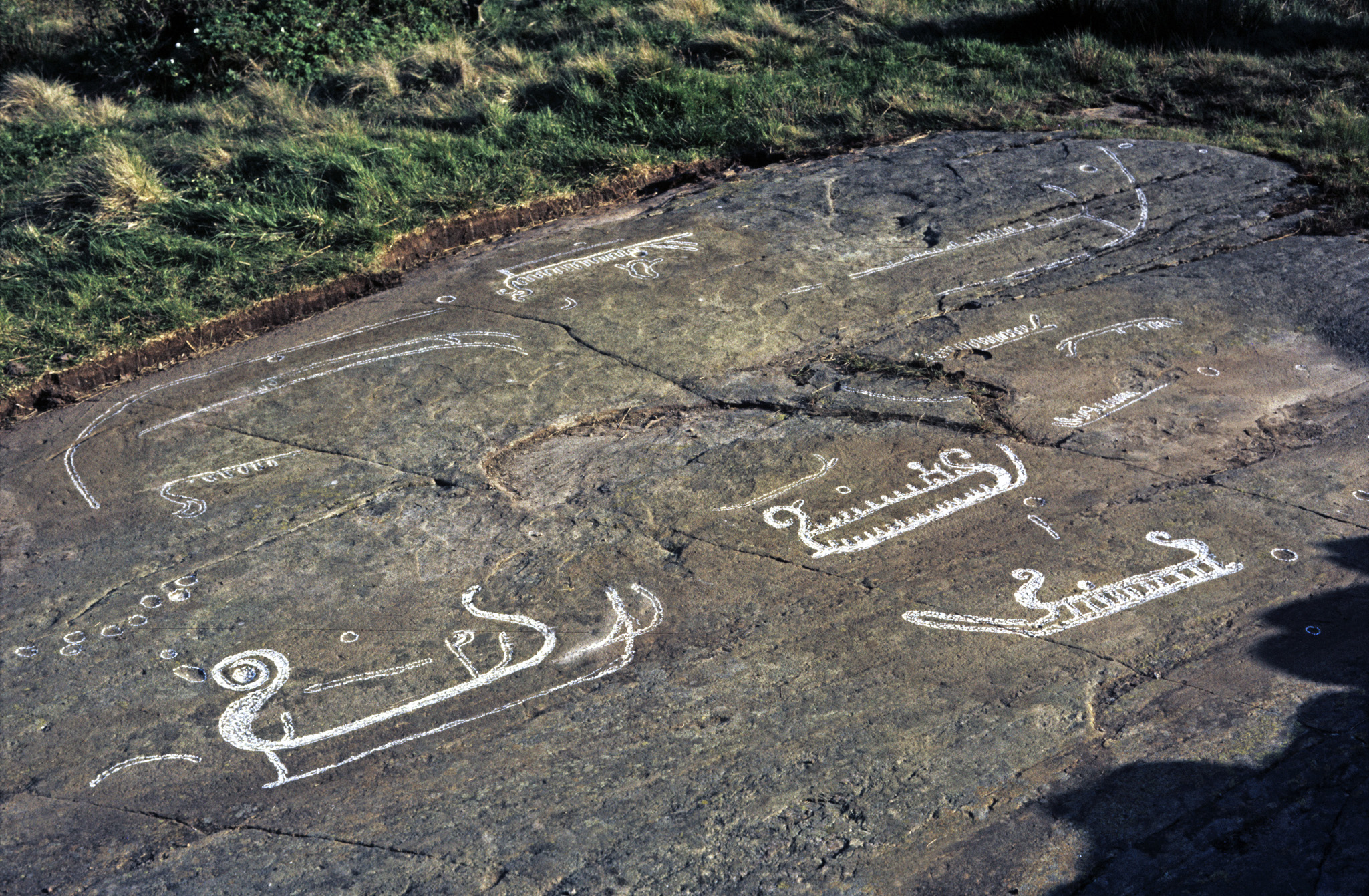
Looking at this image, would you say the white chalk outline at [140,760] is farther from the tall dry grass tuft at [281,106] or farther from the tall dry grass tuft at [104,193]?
the tall dry grass tuft at [281,106]

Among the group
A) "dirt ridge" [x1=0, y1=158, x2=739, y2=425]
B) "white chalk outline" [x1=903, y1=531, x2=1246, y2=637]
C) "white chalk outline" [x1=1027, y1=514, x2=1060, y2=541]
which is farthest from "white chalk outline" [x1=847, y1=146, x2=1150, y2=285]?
"white chalk outline" [x1=903, y1=531, x2=1246, y2=637]

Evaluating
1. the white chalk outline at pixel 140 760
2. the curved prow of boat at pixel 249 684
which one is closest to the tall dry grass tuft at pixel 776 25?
the curved prow of boat at pixel 249 684

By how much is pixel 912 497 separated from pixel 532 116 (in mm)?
5569

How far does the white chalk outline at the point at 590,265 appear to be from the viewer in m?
6.59

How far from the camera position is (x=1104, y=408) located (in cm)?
545

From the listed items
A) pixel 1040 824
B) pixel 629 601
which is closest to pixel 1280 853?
pixel 1040 824

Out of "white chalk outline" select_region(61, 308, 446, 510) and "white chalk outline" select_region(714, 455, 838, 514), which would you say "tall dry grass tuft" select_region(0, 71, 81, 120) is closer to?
"white chalk outline" select_region(61, 308, 446, 510)

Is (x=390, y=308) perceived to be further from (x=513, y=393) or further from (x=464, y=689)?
(x=464, y=689)

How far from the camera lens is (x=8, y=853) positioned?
10.7 ft

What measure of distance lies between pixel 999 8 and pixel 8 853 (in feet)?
37.3

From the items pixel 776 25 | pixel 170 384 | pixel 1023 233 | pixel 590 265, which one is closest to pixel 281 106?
pixel 590 265

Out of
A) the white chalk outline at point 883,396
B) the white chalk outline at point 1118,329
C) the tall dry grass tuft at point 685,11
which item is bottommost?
the white chalk outline at point 883,396

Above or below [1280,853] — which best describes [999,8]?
above

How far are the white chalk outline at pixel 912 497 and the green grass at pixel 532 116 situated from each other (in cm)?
380
